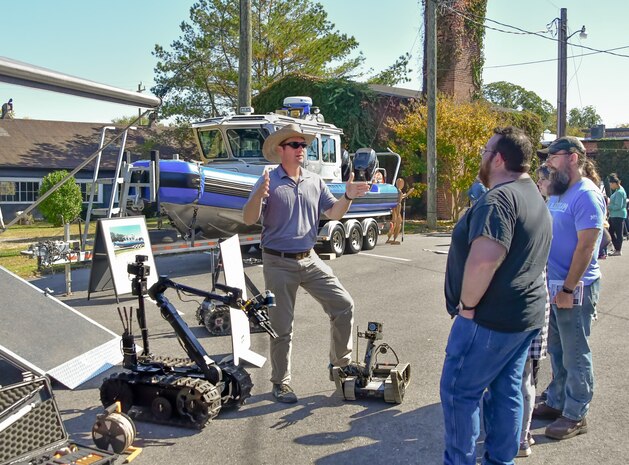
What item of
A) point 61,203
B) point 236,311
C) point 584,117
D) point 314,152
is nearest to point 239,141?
point 314,152

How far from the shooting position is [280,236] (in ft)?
16.7

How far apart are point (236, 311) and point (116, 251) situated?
13.1 ft

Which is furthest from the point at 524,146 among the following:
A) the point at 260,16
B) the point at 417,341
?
the point at 260,16

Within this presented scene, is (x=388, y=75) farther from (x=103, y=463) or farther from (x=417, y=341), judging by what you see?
(x=103, y=463)

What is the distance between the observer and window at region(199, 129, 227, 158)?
44.1ft

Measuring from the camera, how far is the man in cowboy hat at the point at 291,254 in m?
5.09

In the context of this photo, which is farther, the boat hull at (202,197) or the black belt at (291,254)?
the boat hull at (202,197)

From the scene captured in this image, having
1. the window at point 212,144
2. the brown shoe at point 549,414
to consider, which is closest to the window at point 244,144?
the window at point 212,144

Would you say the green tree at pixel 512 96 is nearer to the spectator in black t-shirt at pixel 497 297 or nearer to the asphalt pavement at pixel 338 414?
the asphalt pavement at pixel 338 414

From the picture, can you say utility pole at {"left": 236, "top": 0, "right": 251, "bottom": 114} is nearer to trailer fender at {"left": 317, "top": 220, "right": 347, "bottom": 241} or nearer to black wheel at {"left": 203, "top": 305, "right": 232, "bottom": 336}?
trailer fender at {"left": 317, "top": 220, "right": 347, "bottom": 241}

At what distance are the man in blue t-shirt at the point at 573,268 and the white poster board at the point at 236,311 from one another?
238 cm

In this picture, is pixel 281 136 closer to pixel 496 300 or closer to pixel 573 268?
pixel 573 268

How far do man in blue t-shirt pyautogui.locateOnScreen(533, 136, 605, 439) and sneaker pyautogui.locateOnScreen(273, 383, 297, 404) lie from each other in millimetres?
1903

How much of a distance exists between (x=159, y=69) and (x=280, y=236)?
31348 mm
